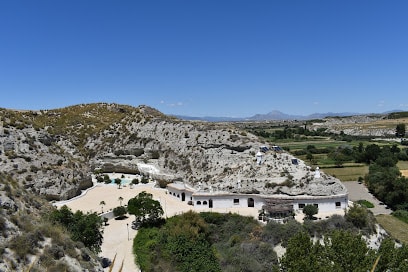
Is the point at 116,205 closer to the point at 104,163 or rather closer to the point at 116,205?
the point at 116,205

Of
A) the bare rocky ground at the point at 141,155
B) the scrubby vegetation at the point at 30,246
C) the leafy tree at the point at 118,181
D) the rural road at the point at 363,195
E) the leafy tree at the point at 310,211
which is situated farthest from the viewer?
the leafy tree at the point at 118,181

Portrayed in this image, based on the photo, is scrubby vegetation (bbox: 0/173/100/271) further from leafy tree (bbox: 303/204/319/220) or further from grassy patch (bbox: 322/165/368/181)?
grassy patch (bbox: 322/165/368/181)

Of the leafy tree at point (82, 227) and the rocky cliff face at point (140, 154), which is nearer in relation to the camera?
the leafy tree at point (82, 227)

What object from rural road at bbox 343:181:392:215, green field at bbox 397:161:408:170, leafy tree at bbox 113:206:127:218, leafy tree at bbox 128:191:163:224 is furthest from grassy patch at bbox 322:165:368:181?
leafy tree at bbox 113:206:127:218

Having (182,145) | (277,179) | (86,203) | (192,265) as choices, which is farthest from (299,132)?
(192,265)

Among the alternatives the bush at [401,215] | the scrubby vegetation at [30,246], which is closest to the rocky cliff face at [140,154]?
the bush at [401,215]

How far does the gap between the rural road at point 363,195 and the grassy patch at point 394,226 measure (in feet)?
12.6

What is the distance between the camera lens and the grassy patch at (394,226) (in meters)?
42.2

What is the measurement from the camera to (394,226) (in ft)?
150

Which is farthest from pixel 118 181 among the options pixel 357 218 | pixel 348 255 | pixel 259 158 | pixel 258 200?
pixel 348 255

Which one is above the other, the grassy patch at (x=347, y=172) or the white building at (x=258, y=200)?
the white building at (x=258, y=200)

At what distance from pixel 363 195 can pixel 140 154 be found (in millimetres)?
42385

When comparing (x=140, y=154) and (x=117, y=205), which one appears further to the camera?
(x=140, y=154)

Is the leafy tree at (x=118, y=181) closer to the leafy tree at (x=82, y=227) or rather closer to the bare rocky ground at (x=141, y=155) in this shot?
the bare rocky ground at (x=141, y=155)
